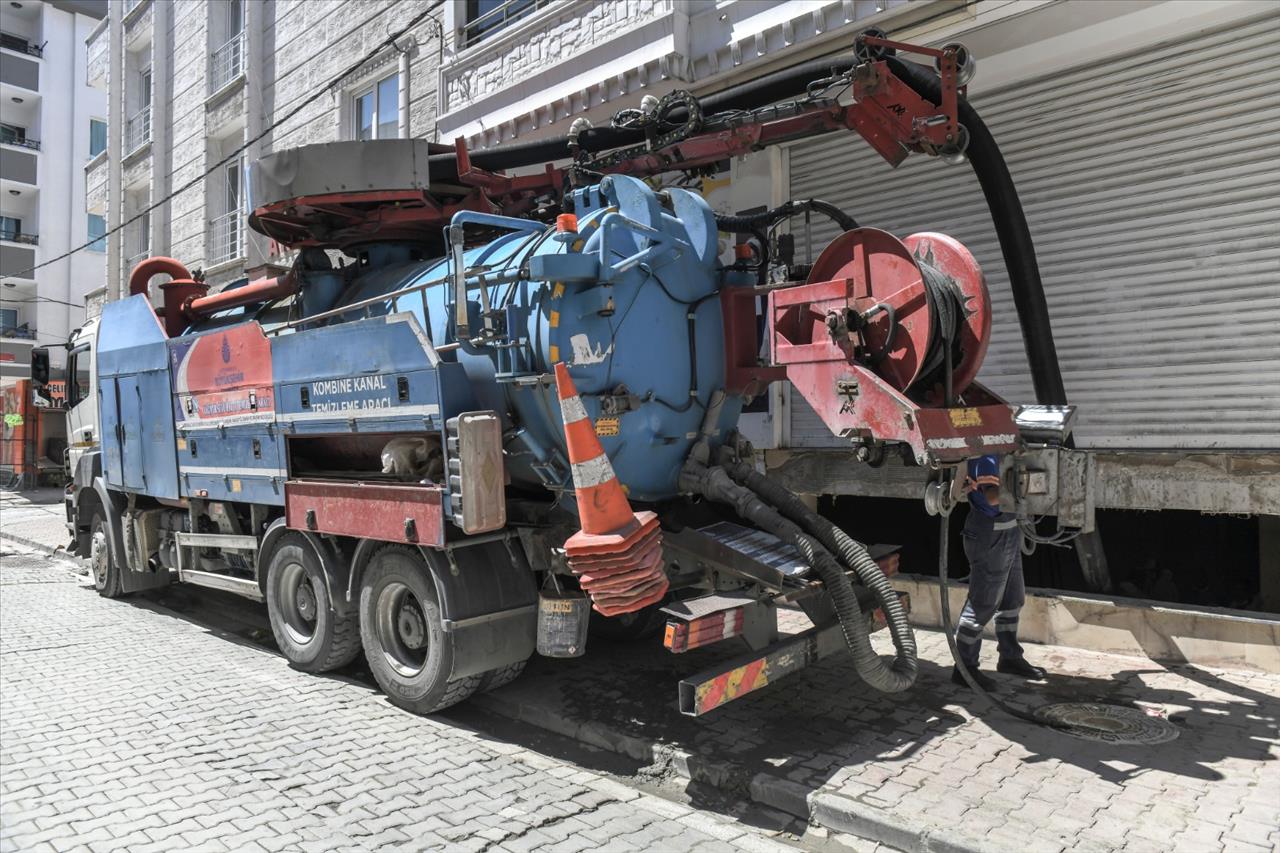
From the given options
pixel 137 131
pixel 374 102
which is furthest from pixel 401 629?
pixel 137 131

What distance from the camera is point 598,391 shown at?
4.71 m

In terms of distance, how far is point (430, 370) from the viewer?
4.93m

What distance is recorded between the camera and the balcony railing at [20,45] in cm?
3812

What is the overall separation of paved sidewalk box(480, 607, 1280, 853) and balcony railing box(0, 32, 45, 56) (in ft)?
151

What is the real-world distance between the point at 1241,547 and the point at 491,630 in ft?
19.4

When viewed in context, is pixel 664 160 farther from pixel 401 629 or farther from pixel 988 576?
pixel 401 629

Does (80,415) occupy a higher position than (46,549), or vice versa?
(80,415)

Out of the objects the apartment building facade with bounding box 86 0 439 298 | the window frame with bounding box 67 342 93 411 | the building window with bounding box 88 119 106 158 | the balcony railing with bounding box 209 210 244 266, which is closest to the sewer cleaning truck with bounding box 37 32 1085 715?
the apartment building facade with bounding box 86 0 439 298

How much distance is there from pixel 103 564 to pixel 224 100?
12.5m

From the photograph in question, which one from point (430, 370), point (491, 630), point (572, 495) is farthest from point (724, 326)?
point (491, 630)

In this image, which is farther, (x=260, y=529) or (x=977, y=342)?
(x=260, y=529)

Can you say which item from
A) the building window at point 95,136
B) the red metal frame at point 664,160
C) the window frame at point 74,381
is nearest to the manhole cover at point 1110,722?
the red metal frame at point 664,160

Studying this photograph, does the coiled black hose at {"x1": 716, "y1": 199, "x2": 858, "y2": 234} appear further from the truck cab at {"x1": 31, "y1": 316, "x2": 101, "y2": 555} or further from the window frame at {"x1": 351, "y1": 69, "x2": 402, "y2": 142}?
the window frame at {"x1": 351, "y1": 69, "x2": 402, "y2": 142}

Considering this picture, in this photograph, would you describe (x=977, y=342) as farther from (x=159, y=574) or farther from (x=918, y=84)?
(x=159, y=574)
